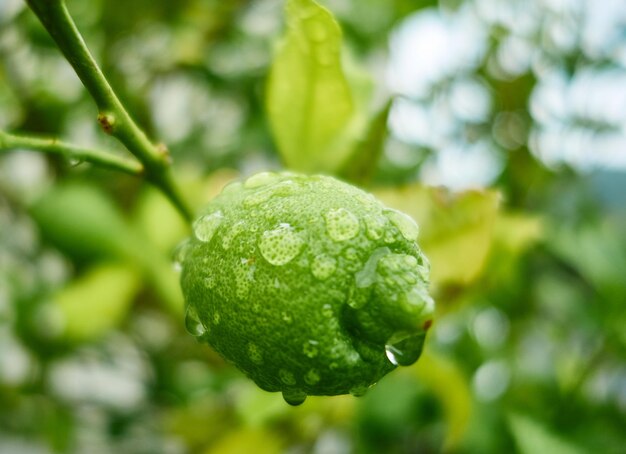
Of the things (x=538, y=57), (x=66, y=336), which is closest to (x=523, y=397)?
(x=538, y=57)

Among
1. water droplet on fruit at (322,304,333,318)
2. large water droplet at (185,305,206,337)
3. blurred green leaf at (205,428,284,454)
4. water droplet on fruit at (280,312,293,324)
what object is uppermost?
water droplet on fruit at (322,304,333,318)

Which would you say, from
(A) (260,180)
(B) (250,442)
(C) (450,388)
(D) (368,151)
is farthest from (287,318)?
(B) (250,442)

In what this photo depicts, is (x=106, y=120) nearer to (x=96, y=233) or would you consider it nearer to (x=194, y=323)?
(x=194, y=323)

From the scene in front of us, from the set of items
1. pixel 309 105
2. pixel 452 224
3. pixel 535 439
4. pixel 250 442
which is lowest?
pixel 250 442

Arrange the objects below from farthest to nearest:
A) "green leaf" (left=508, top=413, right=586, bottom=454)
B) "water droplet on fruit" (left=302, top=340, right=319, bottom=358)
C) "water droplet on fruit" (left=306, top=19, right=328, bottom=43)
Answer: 1. "green leaf" (left=508, top=413, right=586, bottom=454)
2. "water droplet on fruit" (left=306, top=19, right=328, bottom=43)
3. "water droplet on fruit" (left=302, top=340, right=319, bottom=358)

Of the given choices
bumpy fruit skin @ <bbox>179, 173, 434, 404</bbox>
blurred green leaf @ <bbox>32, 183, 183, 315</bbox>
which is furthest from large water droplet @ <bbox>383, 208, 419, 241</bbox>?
blurred green leaf @ <bbox>32, 183, 183, 315</bbox>

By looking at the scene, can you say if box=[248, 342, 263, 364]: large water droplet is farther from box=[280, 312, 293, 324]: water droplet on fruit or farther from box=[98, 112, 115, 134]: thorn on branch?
box=[98, 112, 115, 134]: thorn on branch

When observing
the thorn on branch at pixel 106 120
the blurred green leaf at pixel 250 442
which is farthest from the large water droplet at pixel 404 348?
the blurred green leaf at pixel 250 442

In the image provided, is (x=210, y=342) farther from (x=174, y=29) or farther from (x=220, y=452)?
(x=174, y=29)
